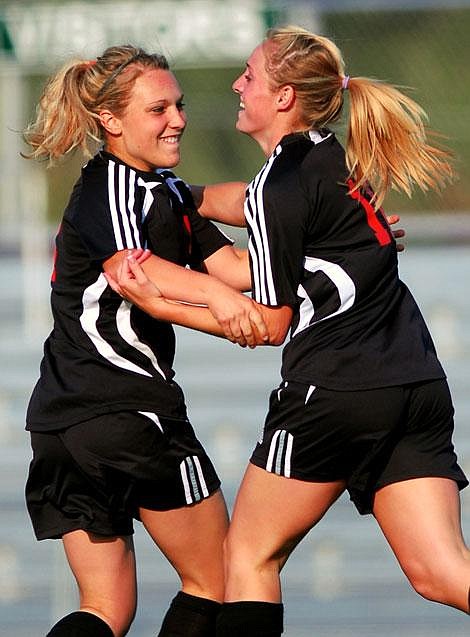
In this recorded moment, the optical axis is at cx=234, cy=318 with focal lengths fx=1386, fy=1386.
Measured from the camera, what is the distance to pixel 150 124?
10.8ft

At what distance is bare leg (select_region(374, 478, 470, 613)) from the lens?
10.1ft

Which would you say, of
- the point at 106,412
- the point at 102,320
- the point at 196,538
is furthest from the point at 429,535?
the point at 102,320

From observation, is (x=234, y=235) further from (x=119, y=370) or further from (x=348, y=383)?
(x=348, y=383)

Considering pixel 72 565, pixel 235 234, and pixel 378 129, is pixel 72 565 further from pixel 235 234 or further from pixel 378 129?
pixel 235 234

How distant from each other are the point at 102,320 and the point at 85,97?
0.55 meters

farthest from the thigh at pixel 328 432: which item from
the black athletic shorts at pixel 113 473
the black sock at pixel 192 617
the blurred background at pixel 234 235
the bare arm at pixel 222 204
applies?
the blurred background at pixel 234 235

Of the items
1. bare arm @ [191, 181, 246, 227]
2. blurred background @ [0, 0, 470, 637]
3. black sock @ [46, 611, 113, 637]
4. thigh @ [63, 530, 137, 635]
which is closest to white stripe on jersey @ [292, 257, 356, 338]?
bare arm @ [191, 181, 246, 227]

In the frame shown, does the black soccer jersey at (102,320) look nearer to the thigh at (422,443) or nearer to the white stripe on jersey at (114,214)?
the white stripe on jersey at (114,214)

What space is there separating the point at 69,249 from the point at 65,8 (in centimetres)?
308

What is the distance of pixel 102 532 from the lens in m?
3.30

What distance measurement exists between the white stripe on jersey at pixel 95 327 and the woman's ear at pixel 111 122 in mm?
380

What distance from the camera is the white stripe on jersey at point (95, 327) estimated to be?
3.22m

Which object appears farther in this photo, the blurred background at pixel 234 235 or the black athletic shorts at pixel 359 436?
the blurred background at pixel 234 235

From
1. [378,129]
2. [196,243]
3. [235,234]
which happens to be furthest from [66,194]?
[378,129]
